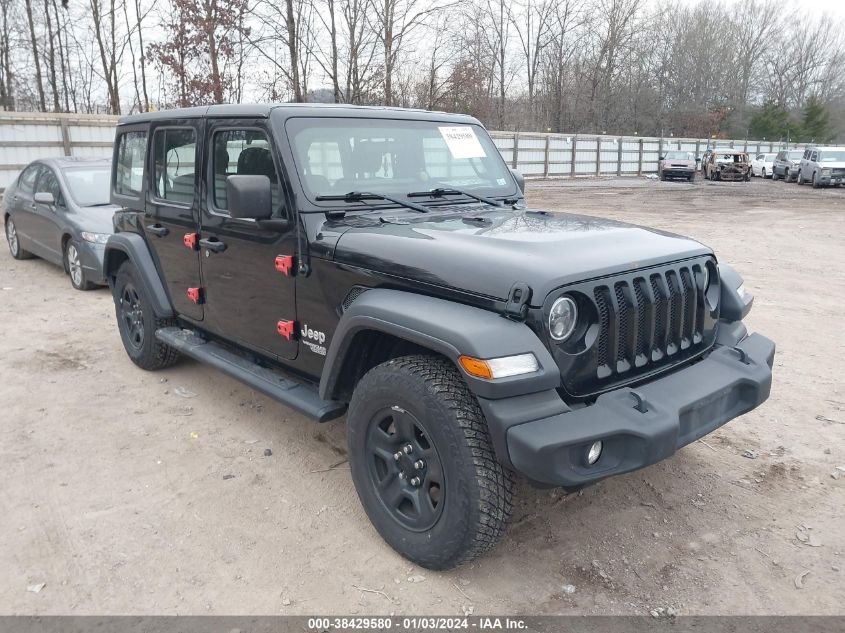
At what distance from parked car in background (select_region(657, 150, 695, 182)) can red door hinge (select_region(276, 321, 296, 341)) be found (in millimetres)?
33567

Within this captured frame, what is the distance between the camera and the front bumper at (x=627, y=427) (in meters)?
2.42

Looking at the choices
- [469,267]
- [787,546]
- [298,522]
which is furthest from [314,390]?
[787,546]

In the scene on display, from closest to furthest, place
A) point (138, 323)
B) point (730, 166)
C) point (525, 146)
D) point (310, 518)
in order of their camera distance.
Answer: point (310, 518)
point (138, 323)
point (525, 146)
point (730, 166)

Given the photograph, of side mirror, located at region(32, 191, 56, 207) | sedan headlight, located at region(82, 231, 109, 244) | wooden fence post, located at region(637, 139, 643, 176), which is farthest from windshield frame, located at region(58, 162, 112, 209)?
wooden fence post, located at region(637, 139, 643, 176)

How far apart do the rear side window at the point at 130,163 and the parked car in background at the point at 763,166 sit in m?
39.6

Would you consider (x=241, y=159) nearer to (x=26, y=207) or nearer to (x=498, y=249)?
(x=498, y=249)

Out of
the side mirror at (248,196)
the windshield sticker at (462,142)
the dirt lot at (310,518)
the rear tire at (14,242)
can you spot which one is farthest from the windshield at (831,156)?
the side mirror at (248,196)

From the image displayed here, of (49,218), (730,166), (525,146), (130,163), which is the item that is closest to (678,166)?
(730,166)

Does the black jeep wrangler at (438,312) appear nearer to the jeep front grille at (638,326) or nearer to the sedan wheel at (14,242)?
the jeep front grille at (638,326)

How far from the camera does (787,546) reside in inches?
123

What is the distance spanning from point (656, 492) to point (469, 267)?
5.89 feet

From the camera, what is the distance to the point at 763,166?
126 ft

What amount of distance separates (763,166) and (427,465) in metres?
41.8

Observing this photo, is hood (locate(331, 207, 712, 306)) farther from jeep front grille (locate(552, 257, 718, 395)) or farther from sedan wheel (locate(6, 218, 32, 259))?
sedan wheel (locate(6, 218, 32, 259))
